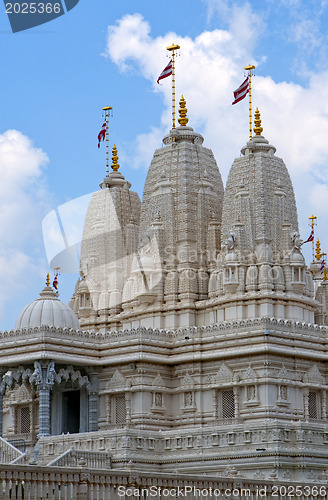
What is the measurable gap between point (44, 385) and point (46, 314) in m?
3.74

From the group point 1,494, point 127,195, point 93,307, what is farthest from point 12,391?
point 1,494

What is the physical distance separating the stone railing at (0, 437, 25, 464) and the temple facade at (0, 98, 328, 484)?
106 cm

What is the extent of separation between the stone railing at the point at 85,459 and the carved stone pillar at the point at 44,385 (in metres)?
4.92

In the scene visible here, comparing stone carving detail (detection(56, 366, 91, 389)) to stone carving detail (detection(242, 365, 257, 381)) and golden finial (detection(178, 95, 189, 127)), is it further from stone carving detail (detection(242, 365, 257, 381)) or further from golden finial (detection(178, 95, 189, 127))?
golden finial (detection(178, 95, 189, 127))

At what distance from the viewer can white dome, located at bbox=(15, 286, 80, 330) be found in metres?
52.2

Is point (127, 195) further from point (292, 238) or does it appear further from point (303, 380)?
point (303, 380)

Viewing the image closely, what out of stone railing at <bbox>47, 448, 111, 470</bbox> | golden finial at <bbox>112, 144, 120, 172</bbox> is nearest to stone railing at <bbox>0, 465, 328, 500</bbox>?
stone railing at <bbox>47, 448, 111, 470</bbox>

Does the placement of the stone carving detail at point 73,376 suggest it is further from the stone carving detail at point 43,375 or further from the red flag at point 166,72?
the red flag at point 166,72

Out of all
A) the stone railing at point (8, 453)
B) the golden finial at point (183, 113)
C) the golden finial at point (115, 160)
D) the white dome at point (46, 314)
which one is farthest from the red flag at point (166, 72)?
the stone railing at point (8, 453)

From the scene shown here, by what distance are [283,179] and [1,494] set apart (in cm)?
3358

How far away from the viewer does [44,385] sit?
164 feet

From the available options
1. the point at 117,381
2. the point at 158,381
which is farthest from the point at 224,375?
the point at 117,381

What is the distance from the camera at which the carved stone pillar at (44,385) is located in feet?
163

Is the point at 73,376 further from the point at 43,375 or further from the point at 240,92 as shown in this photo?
the point at 240,92
